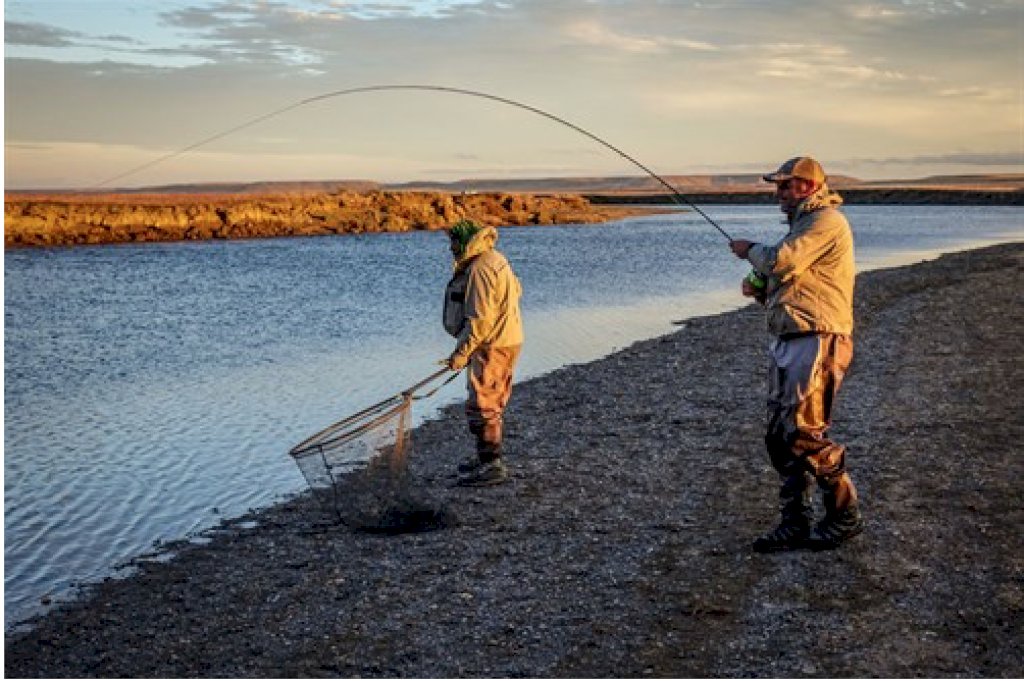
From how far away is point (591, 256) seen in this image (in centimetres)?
5469

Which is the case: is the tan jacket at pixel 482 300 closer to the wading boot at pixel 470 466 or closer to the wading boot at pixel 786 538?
the wading boot at pixel 470 466

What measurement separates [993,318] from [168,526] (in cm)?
1544

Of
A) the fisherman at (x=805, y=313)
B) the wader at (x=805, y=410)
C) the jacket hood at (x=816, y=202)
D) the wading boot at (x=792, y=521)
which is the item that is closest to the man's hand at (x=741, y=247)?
the fisherman at (x=805, y=313)

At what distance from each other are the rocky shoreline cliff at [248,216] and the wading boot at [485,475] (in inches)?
2166

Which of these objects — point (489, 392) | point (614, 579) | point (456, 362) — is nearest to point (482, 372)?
point (489, 392)

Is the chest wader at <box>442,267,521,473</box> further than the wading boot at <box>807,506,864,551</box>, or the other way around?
the chest wader at <box>442,267,521,473</box>

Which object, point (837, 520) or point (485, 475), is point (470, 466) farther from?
point (837, 520)

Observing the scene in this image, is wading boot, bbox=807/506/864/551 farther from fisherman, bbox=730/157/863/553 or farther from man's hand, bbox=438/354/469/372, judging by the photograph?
man's hand, bbox=438/354/469/372

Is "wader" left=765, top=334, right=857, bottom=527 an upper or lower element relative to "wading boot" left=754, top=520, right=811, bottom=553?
upper

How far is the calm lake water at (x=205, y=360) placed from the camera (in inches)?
391

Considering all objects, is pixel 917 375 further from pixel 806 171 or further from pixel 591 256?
pixel 591 256

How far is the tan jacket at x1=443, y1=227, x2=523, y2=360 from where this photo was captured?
29.1 feet

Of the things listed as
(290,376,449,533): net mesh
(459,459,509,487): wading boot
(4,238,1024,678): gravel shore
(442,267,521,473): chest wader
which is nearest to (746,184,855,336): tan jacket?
(4,238,1024,678): gravel shore

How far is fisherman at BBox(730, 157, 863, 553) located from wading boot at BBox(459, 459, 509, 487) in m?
3.03
